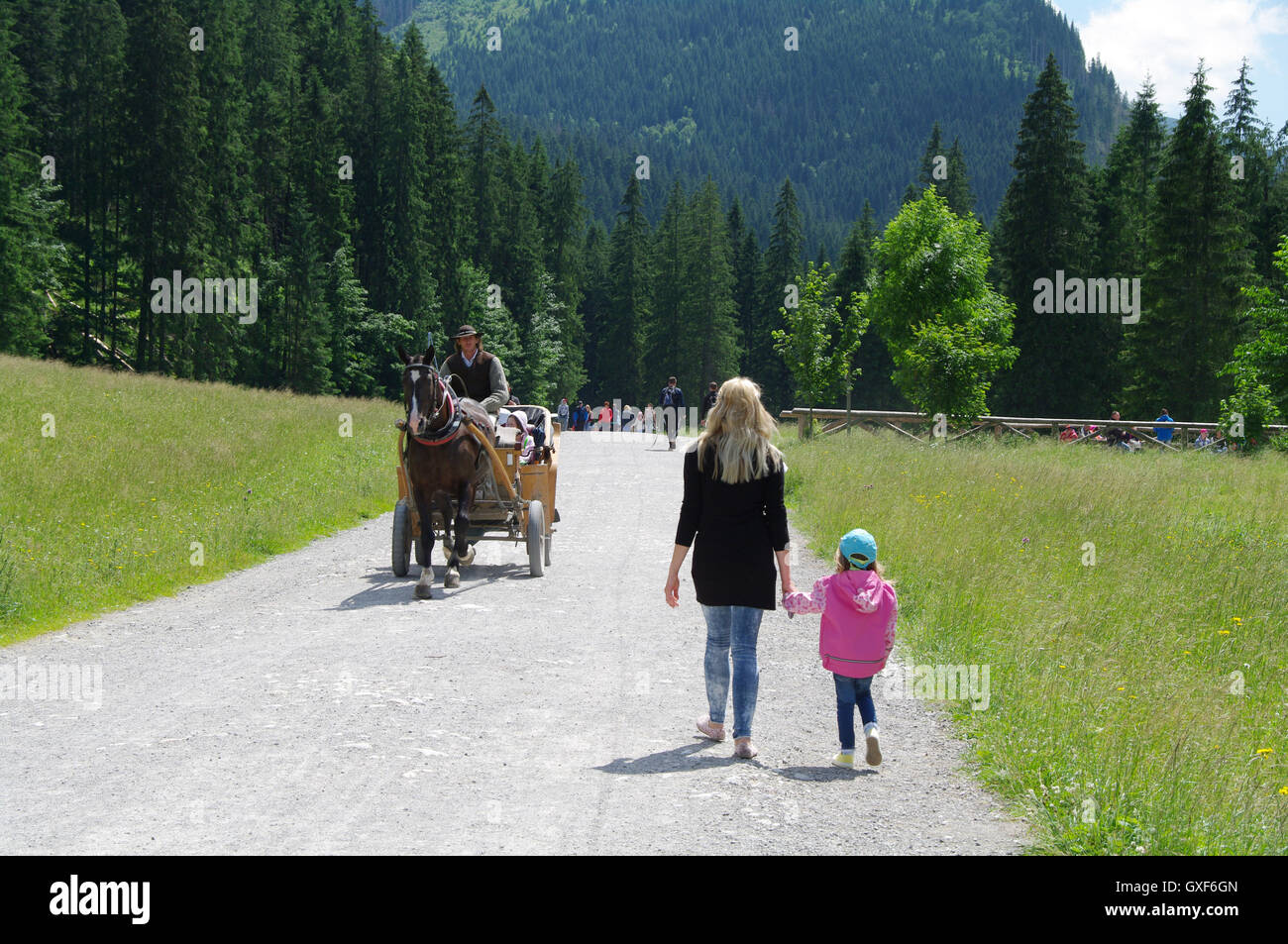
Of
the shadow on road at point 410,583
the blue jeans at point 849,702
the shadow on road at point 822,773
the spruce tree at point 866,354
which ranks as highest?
the spruce tree at point 866,354

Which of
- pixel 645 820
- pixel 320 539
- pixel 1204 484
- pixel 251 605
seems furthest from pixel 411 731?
pixel 1204 484

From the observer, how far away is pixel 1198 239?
5541cm

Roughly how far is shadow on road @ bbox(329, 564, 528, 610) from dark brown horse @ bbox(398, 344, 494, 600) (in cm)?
22

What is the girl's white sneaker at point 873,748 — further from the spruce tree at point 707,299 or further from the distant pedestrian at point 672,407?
the spruce tree at point 707,299

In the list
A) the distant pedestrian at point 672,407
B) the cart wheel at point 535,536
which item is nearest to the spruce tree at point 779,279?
the distant pedestrian at point 672,407

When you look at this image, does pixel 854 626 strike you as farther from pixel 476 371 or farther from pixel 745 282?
pixel 745 282

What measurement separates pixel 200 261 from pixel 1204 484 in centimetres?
4276

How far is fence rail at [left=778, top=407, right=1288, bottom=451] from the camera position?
35.9 metres

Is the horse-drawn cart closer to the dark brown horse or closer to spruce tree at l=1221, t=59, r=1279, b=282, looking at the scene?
the dark brown horse

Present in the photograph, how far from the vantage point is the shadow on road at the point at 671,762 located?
6.17 metres

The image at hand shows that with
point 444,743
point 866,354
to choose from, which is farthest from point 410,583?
point 866,354

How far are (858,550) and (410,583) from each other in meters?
7.37

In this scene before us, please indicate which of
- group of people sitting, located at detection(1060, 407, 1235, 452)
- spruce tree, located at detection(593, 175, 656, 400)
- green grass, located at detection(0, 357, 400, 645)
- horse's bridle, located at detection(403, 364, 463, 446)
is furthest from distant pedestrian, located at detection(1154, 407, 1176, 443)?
spruce tree, located at detection(593, 175, 656, 400)

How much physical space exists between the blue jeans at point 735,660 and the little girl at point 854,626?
1.13ft
